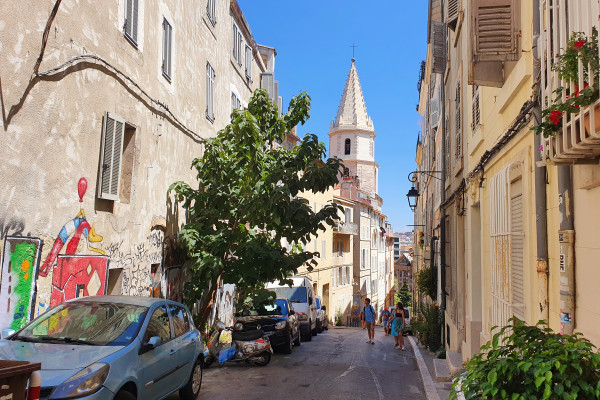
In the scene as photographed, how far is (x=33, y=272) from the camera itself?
714cm

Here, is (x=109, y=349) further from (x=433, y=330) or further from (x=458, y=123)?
(x=433, y=330)

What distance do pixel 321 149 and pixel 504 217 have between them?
5457 mm

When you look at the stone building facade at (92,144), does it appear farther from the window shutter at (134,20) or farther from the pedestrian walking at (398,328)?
the pedestrian walking at (398,328)

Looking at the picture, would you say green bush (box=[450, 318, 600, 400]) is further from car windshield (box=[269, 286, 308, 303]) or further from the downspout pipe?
car windshield (box=[269, 286, 308, 303])

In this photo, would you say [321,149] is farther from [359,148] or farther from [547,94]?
[359,148]

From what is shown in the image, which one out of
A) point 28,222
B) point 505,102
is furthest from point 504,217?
point 28,222

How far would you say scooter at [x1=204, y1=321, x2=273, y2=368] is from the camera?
38.6 ft

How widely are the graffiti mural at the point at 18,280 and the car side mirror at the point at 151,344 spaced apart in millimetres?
1858

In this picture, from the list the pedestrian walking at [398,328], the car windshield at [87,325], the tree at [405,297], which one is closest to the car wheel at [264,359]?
the car windshield at [87,325]

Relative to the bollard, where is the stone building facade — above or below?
above

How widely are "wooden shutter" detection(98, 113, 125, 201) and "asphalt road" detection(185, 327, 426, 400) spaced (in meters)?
3.71

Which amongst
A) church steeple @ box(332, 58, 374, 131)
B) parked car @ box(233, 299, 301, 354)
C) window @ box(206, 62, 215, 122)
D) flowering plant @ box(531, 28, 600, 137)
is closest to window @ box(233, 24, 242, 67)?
window @ box(206, 62, 215, 122)

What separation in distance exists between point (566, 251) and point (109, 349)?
4.88 meters

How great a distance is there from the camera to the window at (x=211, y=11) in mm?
15629
